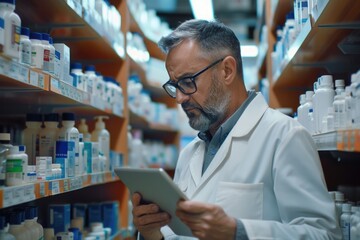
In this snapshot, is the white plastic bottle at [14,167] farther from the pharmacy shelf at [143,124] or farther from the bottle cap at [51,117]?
the pharmacy shelf at [143,124]

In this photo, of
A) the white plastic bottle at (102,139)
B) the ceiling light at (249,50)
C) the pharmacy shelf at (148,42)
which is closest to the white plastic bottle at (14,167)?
the white plastic bottle at (102,139)

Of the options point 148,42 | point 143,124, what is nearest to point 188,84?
point 143,124

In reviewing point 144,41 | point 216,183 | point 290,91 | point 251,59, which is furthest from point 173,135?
point 216,183

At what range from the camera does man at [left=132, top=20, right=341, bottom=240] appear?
6.29ft

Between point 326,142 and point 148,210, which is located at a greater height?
point 326,142

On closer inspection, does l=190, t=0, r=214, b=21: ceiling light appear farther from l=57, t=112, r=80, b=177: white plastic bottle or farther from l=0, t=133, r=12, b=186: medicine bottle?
l=0, t=133, r=12, b=186: medicine bottle

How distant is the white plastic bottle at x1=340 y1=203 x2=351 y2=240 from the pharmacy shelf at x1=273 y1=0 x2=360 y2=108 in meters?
0.81

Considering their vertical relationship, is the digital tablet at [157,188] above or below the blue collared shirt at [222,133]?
below

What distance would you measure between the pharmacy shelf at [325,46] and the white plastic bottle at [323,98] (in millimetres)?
260

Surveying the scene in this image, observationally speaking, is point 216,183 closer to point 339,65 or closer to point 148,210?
point 148,210

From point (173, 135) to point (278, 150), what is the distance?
5.82 metres

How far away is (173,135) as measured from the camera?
7875 millimetres

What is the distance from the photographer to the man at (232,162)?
1.92m

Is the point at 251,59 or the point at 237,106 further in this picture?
the point at 251,59
